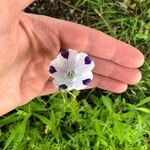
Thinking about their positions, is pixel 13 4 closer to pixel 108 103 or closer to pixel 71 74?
pixel 71 74

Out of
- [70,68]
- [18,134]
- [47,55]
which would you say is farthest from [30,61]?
[18,134]

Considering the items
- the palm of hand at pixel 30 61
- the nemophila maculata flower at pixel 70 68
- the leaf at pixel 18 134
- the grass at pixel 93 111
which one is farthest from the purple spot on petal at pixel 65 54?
the leaf at pixel 18 134

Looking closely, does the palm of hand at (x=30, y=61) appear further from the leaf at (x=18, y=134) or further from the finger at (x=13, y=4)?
the finger at (x=13, y=4)

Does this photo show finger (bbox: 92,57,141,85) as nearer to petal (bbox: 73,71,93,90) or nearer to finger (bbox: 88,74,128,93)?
finger (bbox: 88,74,128,93)

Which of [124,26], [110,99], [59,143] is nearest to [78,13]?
[124,26]

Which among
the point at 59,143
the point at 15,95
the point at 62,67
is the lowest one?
the point at 59,143

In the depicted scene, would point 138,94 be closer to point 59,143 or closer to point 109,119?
point 109,119

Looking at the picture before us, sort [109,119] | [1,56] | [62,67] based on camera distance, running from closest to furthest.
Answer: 1. [1,56]
2. [62,67]
3. [109,119]
